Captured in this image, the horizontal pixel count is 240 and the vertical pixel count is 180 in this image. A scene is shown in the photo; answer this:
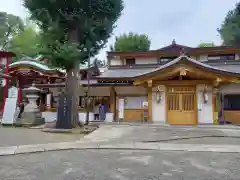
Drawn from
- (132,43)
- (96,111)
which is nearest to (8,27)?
(132,43)

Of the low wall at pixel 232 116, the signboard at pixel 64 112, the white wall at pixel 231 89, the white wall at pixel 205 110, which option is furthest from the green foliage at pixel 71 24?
the low wall at pixel 232 116

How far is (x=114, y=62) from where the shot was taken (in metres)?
20.5

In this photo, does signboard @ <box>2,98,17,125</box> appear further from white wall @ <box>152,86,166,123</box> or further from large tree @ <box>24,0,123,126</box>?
white wall @ <box>152,86,166,123</box>

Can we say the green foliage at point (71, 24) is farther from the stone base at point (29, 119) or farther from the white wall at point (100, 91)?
the white wall at point (100, 91)

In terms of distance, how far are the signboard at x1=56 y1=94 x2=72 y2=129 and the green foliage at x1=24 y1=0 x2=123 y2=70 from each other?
5.88ft

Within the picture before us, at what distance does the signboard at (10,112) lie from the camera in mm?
13367

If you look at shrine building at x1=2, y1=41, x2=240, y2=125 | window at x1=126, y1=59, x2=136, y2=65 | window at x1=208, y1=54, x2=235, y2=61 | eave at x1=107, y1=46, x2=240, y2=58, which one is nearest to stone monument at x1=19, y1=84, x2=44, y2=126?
shrine building at x1=2, y1=41, x2=240, y2=125

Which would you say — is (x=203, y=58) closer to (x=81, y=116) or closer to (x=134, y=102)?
(x=134, y=102)

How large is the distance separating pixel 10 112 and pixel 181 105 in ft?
35.5

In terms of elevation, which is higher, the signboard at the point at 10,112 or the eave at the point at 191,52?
the eave at the point at 191,52

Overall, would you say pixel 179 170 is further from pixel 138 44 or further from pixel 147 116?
pixel 138 44

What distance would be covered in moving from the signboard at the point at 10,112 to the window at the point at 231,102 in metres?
13.6

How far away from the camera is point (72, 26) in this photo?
1207cm

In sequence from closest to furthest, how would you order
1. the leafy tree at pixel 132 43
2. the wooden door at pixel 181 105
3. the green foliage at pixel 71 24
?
the green foliage at pixel 71 24 < the wooden door at pixel 181 105 < the leafy tree at pixel 132 43
